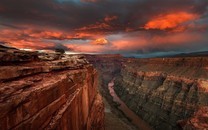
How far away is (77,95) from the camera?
701 inches

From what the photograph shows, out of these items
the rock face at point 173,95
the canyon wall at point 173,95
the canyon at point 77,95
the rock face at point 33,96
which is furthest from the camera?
the canyon wall at point 173,95

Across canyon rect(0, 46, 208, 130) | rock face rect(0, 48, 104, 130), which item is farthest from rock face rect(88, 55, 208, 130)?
rock face rect(0, 48, 104, 130)

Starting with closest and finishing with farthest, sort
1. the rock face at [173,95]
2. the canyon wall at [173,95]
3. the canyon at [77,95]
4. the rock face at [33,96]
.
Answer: the rock face at [33,96]
the canyon at [77,95]
the rock face at [173,95]
the canyon wall at [173,95]

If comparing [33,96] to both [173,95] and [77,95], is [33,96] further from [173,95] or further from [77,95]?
[173,95]

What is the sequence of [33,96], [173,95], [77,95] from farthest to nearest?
1. [173,95]
2. [77,95]
3. [33,96]

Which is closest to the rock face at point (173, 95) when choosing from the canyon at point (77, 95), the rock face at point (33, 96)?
the canyon at point (77, 95)

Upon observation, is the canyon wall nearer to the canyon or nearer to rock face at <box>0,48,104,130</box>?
the canyon

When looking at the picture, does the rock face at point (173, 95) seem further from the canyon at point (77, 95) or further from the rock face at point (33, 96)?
the rock face at point (33, 96)

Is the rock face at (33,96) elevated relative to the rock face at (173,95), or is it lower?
elevated

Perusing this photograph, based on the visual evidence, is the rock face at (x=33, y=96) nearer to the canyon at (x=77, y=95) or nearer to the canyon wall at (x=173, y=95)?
the canyon at (x=77, y=95)

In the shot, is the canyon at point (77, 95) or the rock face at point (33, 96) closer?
the rock face at point (33, 96)

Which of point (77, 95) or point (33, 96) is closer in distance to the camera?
point (33, 96)

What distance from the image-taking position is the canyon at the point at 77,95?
32.8 ft

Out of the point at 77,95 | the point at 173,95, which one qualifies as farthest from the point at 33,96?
the point at 173,95
